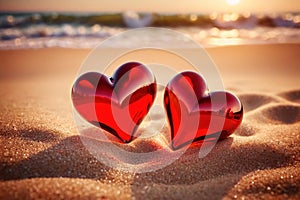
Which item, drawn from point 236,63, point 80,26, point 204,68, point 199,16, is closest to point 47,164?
point 204,68

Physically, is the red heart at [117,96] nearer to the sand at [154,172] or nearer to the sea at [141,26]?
the sand at [154,172]

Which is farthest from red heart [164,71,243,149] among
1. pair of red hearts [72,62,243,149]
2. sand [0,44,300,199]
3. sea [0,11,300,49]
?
sea [0,11,300,49]

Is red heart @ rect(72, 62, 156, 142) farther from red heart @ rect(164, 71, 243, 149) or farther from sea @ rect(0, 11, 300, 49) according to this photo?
sea @ rect(0, 11, 300, 49)

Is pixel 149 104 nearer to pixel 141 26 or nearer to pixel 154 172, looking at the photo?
pixel 154 172

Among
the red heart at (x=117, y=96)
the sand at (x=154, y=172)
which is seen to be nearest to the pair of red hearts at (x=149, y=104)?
the red heart at (x=117, y=96)

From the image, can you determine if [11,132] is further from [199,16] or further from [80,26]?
[199,16]
